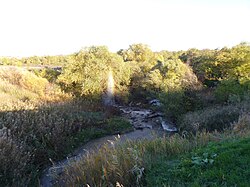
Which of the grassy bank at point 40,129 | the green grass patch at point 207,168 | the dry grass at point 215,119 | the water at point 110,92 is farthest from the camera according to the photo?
the water at point 110,92

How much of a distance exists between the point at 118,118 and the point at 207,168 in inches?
302

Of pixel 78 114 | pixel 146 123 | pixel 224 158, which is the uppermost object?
pixel 224 158

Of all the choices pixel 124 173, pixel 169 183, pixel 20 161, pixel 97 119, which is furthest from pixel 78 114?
pixel 169 183

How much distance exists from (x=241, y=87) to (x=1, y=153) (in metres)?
9.64

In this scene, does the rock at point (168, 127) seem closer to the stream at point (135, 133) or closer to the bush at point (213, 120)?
the stream at point (135, 133)

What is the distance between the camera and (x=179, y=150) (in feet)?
15.5

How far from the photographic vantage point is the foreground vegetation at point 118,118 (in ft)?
13.7

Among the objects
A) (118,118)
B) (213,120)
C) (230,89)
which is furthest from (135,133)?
(230,89)

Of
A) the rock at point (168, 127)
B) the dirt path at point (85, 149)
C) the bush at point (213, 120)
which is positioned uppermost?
the bush at point (213, 120)

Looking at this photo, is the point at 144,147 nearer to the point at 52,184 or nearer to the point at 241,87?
the point at 52,184

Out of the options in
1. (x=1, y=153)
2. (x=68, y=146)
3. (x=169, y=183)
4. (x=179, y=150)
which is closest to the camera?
(x=169, y=183)

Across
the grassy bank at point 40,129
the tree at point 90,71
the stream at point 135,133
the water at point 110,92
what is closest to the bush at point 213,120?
the stream at point 135,133

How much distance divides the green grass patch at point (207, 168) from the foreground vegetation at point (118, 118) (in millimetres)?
16

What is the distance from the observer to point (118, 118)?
11.2 meters
